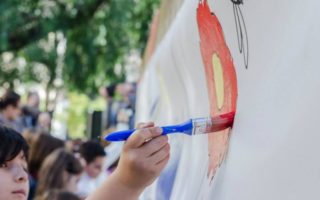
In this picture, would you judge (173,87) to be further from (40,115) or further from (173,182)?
(40,115)

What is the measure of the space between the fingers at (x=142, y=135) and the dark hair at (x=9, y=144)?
0.49 meters

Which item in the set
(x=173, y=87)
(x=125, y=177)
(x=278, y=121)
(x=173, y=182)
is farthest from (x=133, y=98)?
(x=278, y=121)

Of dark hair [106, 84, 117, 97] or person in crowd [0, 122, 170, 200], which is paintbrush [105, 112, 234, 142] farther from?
dark hair [106, 84, 117, 97]

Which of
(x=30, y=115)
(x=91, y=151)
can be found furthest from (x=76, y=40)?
(x=91, y=151)

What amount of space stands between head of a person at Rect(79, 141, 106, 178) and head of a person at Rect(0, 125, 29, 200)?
1.90 metres

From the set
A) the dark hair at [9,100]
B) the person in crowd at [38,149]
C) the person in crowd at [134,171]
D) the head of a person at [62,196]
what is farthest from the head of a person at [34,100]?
the person in crowd at [134,171]

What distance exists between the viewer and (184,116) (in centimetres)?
Answer: 150

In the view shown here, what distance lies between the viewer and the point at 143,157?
917 millimetres

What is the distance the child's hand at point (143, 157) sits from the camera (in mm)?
890

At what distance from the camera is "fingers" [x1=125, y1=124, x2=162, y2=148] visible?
34.8 inches

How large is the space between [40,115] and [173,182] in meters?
3.79

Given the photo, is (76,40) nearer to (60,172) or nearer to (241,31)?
(60,172)

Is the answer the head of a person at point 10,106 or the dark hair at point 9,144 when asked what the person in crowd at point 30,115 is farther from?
the dark hair at point 9,144

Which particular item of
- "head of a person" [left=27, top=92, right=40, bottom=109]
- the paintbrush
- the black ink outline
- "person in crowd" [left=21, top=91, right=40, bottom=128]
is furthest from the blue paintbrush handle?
"head of a person" [left=27, top=92, right=40, bottom=109]
